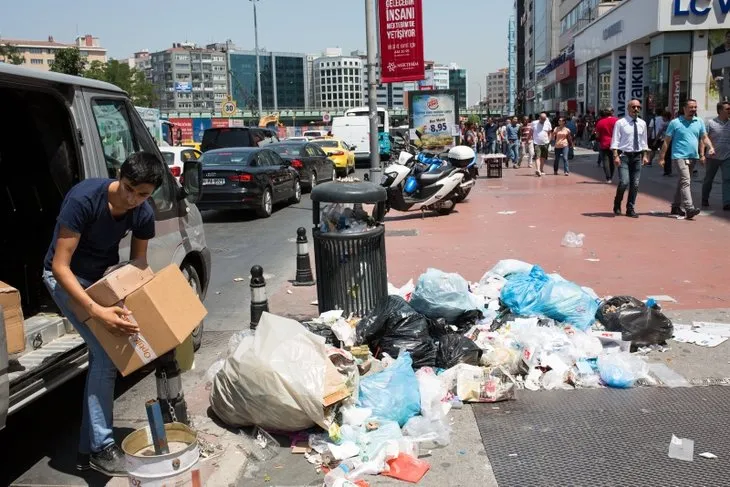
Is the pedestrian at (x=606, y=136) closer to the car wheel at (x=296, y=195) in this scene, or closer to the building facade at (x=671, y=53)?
the car wheel at (x=296, y=195)

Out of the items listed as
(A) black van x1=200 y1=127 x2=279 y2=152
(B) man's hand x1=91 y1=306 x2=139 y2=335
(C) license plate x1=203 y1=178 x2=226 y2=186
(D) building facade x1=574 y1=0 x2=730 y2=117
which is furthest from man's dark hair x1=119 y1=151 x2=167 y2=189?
(D) building facade x1=574 y1=0 x2=730 y2=117

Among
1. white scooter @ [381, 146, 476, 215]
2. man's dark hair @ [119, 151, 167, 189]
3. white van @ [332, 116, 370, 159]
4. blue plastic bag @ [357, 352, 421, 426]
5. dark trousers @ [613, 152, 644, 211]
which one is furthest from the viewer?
white van @ [332, 116, 370, 159]

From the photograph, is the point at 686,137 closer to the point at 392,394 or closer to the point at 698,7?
the point at 392,394

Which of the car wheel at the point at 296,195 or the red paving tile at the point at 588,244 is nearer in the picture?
the red paving tile at the point at 588,244

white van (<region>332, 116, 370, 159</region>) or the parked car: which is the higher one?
white van (<region>332, 116, 370, 159</region>)

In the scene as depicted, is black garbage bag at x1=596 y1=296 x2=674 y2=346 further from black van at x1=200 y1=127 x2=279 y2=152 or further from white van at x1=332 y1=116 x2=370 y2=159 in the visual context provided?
white van at x1=332 y1=116 x2=370 y2=159

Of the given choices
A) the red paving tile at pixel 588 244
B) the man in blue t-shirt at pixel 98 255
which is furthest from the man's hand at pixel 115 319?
the red paving tile at pixel 588 244

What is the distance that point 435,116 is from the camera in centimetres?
2533

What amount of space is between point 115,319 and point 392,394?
6.10 ft

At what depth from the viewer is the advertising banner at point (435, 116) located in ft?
82.5

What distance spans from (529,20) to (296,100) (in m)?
67.0

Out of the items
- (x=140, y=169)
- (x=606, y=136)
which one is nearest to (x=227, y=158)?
(x=606, y=136)

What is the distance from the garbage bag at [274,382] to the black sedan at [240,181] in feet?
33.4

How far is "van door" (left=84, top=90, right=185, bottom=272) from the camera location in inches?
183
